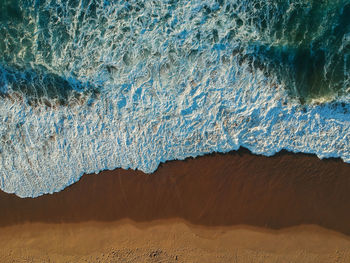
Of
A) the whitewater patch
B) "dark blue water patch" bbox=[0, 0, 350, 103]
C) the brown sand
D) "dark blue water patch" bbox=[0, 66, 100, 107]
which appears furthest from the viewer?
"dark blue water patch" bbox=[0, 66, 100, 107]

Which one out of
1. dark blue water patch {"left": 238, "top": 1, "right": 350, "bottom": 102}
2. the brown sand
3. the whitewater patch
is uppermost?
dark blue water patch {"left": 238, "top": 1, "right": 350, "bottom": 102}

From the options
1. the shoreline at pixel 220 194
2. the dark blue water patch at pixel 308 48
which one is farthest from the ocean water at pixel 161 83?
the shoreline at pixel 220 194

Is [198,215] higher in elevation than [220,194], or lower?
lower

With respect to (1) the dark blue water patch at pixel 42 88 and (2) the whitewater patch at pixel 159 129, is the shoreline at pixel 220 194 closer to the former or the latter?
(2) the whitewater patch at pixel 159 129

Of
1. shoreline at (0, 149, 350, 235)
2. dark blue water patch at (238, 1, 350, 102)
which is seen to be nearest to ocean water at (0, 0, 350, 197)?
dark blue water patch at (238, 1, 350, 102)

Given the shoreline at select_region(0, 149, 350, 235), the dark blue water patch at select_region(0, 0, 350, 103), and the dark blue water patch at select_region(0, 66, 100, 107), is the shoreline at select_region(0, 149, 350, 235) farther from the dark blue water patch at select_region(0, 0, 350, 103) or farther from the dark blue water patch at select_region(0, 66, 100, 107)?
the dark blue water patch at select_region(0, 66, 100, 107)

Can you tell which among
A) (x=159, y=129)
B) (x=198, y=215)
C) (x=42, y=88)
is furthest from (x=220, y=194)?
(x=42, y=88)

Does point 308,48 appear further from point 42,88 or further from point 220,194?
point 42,88

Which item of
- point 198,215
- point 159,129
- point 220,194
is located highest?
point 159,129
